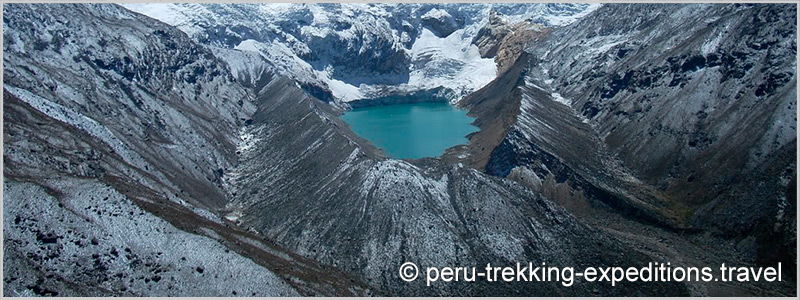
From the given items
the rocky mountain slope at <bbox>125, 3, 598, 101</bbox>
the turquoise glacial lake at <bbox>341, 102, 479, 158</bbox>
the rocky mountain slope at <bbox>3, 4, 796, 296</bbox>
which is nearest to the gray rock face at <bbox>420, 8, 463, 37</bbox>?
the rocky mountain slope at <bbox>125, 3, 598, 101</bbox>

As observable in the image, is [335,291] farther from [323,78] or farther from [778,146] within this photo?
[323,78]

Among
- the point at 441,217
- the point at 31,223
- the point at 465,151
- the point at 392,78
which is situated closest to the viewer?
the point at 31,223

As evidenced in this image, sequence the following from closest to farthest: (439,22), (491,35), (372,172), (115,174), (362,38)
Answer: (115,174)
(372,172)
(362,38)
(491,35)
(439,22)

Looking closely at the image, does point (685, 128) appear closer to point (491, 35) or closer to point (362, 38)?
point (491, 35)

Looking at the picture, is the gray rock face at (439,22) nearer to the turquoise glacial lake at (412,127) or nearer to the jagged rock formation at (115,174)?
the turquoise glacial lake at (412,127)

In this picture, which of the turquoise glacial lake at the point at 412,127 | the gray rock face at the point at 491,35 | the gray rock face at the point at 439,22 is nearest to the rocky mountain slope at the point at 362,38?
the gray rock face at the point at 439,22

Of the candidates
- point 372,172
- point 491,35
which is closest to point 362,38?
point 491,35

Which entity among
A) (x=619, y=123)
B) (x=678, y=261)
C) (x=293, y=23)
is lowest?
(x=678, y=261)

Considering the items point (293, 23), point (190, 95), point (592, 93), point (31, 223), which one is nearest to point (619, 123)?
point (592, 93)
